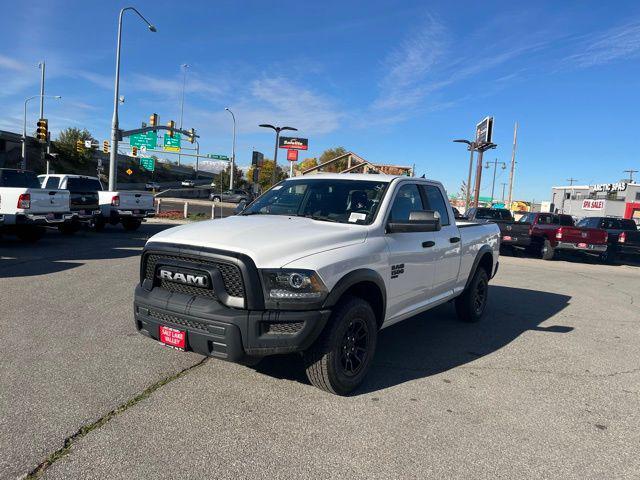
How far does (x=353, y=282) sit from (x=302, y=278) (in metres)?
0.48

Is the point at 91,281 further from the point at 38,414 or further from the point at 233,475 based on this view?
the point at 233,475

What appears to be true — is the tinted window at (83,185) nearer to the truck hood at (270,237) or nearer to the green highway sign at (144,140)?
the truck hood at (270,237)

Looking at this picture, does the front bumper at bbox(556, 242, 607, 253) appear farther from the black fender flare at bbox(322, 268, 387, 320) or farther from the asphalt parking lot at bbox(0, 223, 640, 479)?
the black fender flare at bbox(322, 268, 387, 320)

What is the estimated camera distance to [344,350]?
385 cm

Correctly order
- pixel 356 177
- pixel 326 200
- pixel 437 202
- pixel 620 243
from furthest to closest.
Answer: pixel 620 243 → pixel 437 202 → pixel 356 177 → pixel 326 200

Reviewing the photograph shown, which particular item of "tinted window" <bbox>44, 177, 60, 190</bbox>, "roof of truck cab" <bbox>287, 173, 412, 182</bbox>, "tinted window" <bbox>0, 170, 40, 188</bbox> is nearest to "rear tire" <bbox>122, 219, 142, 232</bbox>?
"tinted window" <bbox>44, 177, 60, 190</bbox>

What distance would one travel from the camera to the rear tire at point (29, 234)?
41.0 feet

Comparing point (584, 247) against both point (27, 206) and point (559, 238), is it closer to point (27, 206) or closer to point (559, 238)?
point (559, 238)

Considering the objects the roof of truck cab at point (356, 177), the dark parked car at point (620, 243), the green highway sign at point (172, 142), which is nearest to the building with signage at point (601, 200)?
the dark parked car at point (620, 243)

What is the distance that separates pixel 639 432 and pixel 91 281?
7705 mm

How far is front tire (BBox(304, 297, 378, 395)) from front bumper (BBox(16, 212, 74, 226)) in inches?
411

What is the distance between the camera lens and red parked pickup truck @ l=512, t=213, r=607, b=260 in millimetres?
15828

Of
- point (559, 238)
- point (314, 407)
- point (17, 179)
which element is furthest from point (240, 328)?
point (559, 238)

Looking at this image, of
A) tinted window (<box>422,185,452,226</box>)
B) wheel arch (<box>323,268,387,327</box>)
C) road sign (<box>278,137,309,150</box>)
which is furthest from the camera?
road sign (<box>278,137,309,150</box>)
